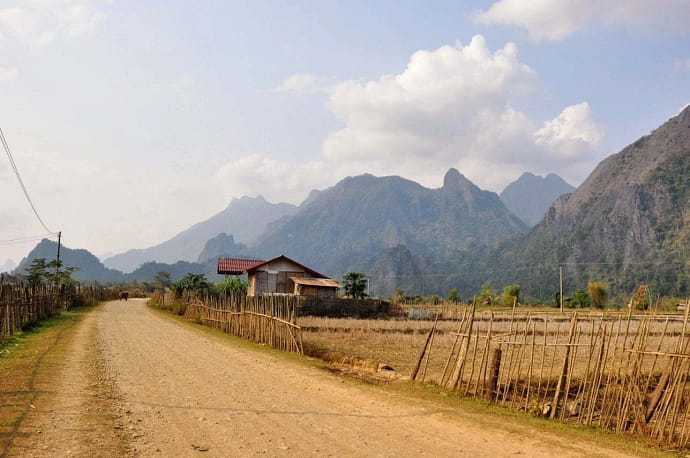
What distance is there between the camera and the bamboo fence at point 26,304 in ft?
62.4

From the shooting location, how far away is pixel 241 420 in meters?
8.66

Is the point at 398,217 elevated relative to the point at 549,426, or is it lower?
elevated

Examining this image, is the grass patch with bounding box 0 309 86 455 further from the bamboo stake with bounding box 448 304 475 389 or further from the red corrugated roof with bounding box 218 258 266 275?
the red corrugated roof with bounding box 218 258 266 275

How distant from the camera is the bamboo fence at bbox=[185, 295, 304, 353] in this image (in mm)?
18853

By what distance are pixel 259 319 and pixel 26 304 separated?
10099mm

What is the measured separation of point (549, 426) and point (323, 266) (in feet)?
571

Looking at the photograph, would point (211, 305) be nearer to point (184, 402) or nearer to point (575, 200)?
point (184, 402)

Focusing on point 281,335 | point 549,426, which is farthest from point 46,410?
point 281,335

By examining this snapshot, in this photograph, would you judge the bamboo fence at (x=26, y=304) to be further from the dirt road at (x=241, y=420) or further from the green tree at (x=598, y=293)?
the green tree at (x=598, y=293)

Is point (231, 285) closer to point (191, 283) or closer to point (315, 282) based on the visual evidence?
point (191, 283)

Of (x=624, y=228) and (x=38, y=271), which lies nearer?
(x=38, y=271)

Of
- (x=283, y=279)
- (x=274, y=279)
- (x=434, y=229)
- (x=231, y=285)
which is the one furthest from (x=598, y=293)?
(x=434, y=229)

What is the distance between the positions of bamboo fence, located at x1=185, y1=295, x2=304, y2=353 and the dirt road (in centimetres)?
486

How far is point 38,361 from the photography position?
13664mm
